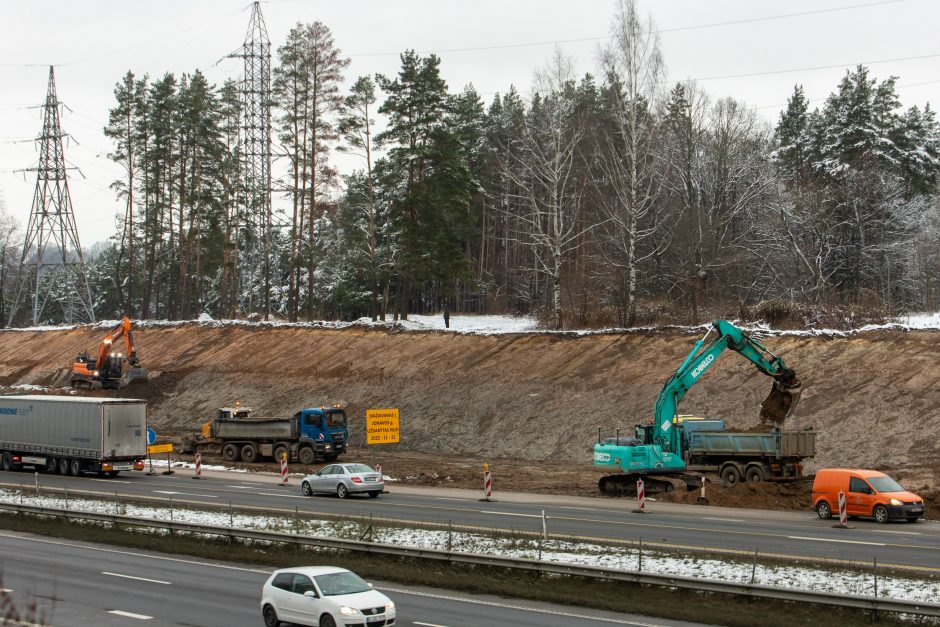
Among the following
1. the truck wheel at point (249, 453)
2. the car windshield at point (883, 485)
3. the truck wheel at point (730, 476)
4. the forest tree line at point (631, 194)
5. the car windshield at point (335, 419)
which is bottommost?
the truck wheel at point (249, 453)

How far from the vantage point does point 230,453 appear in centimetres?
4900

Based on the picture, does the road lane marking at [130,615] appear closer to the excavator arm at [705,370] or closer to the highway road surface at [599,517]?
the highway road surface at [599,517]

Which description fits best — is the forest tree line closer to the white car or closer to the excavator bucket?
the excavator bucket

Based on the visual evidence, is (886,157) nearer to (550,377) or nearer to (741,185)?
(741,185)

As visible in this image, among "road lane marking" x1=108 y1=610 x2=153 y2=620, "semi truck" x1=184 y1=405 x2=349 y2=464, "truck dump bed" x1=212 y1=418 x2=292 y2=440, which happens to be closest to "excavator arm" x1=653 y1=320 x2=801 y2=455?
"semi truck" x1=184 y1=405 x2=349 y2=464

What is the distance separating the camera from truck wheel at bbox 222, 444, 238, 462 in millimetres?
48812

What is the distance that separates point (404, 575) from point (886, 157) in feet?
199

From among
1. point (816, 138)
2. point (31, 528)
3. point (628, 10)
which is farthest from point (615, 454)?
point (816, 138)

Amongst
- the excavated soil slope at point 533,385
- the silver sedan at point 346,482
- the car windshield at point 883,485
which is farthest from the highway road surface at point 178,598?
the excavated soil slope at point 533,385

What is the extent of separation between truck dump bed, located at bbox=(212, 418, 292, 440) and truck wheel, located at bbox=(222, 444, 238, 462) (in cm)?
48

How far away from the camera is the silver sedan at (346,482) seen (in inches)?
1351

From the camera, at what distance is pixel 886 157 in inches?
2694

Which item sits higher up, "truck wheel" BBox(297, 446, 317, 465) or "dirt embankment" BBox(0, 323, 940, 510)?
"dirt embankment" BBox(0, 323, 940, 510)

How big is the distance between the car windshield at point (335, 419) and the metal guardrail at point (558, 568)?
18.4 meters
